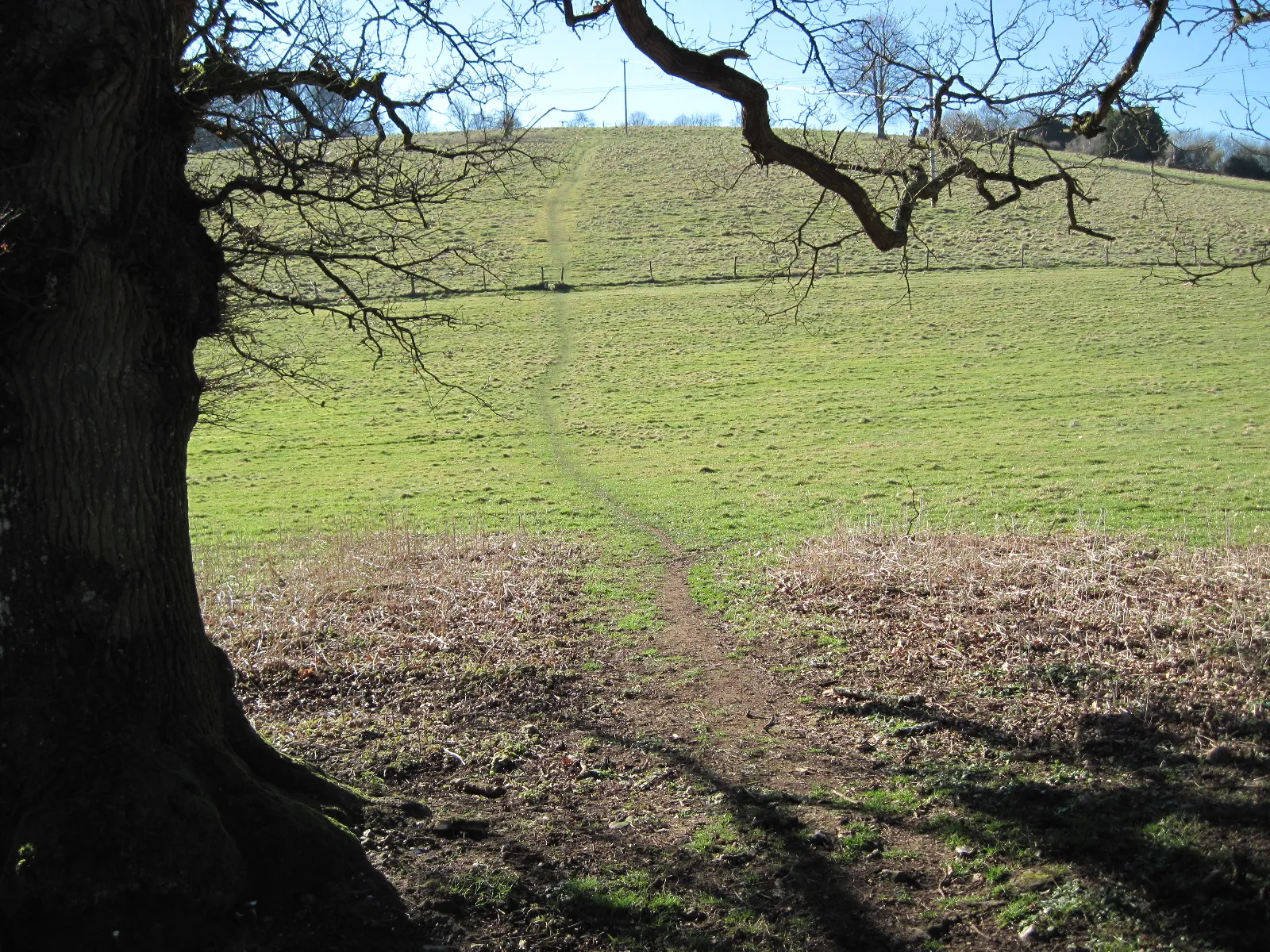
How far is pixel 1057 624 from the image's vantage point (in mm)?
7551

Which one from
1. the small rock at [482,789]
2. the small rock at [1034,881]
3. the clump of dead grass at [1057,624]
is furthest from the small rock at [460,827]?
the clump of dead grass at [1057,624]

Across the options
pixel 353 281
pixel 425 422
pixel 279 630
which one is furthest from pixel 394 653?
pixel 353 281

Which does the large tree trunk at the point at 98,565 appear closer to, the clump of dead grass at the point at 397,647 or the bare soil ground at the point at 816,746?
the bare soil ground at the point at 816,746

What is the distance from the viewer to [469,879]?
4.52m

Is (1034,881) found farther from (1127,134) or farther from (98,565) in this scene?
(1127,134)

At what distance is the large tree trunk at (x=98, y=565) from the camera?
3.66 metres

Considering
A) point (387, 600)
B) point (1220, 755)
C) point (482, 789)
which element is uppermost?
point (1220, 755)

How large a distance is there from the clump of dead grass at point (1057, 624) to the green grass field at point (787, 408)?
3.10 meters

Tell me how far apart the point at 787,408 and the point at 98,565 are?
2490 cm

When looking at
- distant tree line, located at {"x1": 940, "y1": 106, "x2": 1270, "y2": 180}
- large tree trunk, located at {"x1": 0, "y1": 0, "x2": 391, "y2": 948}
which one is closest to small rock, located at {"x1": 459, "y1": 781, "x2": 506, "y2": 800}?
large tree trunk, located at {"x1": 0, "y1": 0, "x2": 391, "y2": 948}

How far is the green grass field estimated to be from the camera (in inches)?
696

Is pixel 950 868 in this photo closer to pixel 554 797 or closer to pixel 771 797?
pixel 771 797

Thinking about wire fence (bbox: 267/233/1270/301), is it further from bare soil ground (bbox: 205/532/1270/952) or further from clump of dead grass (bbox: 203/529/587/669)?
bare soil ground (bbox: 205/532/1270/952)

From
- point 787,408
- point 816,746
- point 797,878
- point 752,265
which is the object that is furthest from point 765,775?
point 752,265
